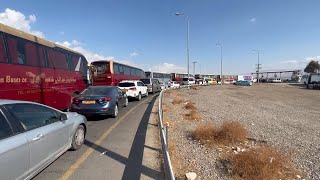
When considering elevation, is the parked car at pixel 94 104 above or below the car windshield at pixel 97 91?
below

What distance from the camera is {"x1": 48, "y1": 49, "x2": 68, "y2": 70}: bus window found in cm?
1357

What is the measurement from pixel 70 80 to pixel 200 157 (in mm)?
10411

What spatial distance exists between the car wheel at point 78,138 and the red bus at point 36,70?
12.0 ft

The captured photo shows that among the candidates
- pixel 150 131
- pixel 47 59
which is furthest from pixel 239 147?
pixel 47 59

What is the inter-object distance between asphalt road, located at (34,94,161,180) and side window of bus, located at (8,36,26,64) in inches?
143

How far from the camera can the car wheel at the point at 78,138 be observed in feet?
24.6

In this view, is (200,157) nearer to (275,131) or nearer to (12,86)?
(275,131)

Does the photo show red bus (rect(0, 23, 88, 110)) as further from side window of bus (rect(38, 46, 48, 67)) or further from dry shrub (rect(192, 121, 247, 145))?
dry shrub (rect(192, 121, 247, 145))

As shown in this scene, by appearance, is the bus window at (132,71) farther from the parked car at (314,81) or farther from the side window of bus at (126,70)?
the parked car at (314,81)

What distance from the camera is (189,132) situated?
10602mm

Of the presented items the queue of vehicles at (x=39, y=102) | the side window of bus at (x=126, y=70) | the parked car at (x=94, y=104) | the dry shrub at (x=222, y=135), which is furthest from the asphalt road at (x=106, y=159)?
the side window of bus at (x=126, y=70)

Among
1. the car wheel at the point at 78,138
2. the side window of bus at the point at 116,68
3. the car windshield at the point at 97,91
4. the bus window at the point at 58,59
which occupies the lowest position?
the car wheel at the point at 78,138

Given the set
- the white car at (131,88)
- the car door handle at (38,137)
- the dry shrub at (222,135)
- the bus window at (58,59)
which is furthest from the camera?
the white car at (131,88)

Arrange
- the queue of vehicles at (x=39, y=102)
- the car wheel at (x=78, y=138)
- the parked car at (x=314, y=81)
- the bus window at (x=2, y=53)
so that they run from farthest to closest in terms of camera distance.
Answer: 1. the parked car at (x=314, y=81)
2. the bus window at (x=2, y=53)
3. the car wheel at (x=78, y=138)
4. the queue of vehicles at (x=39, y=102)
